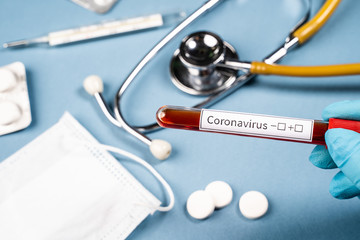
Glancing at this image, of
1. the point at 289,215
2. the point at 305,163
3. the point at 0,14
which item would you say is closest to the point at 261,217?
the point at 289,215

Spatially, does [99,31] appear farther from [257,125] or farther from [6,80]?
[257,125]

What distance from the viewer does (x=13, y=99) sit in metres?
1.01

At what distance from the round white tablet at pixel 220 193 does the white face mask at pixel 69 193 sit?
9cm

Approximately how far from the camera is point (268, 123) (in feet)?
2.12

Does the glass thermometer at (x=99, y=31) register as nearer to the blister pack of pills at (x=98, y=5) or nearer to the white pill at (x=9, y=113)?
the blister pack of pills at (x=98, y=5)

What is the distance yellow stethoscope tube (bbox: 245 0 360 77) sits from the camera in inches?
34.6

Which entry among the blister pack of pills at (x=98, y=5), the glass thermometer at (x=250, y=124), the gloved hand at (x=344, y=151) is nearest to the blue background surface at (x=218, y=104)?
the blister pack of pills at (x=98, y=5)

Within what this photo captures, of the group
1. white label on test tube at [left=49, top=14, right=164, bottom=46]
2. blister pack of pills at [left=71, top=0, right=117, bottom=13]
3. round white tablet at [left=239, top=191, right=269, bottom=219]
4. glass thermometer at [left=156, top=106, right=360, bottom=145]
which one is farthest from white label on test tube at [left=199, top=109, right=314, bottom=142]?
blister pack of pills at [left=71, top=0, right=117, bottom=13]

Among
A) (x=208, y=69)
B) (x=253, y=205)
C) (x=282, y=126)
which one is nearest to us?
(x=282, y=126)

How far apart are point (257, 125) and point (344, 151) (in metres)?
0.16

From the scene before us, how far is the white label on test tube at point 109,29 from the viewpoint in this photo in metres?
1.08

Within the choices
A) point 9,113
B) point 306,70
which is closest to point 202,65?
point 306,70

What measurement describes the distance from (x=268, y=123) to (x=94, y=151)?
0.46m

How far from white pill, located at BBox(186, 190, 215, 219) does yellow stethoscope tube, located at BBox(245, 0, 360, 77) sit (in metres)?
0.32
